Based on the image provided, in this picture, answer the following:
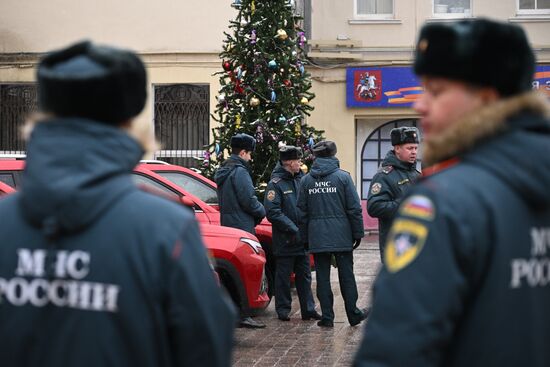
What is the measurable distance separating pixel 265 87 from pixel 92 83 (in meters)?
12.2

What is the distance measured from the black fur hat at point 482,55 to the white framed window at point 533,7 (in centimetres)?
2362

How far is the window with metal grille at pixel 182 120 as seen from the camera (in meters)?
23.8

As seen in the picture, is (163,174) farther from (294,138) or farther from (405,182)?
(405,182)

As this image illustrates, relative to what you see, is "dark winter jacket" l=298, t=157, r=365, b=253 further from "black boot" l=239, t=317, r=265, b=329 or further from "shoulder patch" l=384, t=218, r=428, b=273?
"shoulder patch" l=384, t=218, r=428, b=273

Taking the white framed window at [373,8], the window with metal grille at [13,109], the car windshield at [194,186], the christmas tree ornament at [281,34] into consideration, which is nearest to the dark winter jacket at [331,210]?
the car windshield at [194,186]

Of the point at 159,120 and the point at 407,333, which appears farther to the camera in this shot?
the point at 159,120

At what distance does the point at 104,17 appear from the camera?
24141 mm

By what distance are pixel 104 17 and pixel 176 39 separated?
1591mm

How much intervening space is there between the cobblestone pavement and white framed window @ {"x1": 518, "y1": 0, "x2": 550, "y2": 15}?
1398 cm

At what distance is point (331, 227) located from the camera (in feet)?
38.1

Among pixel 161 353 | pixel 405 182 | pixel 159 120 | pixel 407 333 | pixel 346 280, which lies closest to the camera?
pixel 407 333

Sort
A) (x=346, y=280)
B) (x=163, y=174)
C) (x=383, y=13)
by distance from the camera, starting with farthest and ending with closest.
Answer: (x=383, y=13), (x=163, y=174), (x=346, y=280)

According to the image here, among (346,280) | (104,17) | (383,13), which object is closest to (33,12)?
(104,17)

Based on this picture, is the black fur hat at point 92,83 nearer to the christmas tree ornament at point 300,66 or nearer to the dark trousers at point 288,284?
the dark trousers at point 288,284
